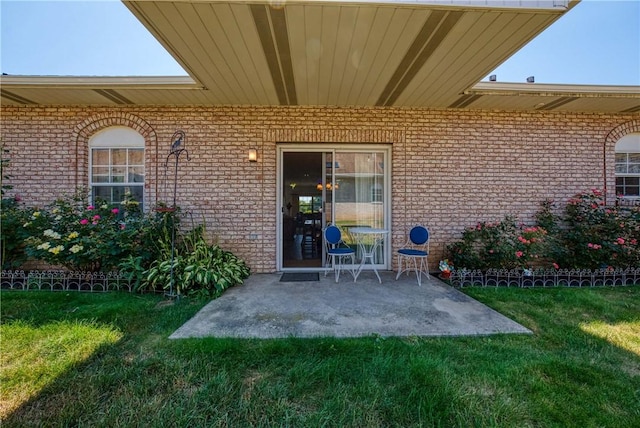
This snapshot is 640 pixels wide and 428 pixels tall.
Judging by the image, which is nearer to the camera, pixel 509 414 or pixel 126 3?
pixel 509 414

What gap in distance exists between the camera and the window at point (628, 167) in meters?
5.23

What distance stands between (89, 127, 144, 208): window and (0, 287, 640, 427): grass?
266cm

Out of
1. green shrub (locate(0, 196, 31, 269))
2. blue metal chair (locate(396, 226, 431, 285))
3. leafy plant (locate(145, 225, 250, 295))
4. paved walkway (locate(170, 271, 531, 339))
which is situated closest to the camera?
paved walkway (locate(170, 271, 531, 339))

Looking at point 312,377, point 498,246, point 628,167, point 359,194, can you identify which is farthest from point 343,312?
point 628,167

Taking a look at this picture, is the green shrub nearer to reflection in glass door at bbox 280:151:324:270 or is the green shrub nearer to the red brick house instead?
the red brick house

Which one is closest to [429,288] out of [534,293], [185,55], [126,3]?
[534,293]

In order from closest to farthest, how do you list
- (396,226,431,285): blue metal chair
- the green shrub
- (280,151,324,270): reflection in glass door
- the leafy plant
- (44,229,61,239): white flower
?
the leafy plant < (44,229,61,239): white flower < the green shrub < (396,226,431,285): blue metal chair < (280,151,324,270): reflection in glass door

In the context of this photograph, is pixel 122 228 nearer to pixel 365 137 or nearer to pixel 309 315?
pixel 309 315

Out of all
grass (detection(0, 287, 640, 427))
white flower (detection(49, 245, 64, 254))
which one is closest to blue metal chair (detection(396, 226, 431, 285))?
grass (detection(0, 287, 640, 427))

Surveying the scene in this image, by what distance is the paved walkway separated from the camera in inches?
105

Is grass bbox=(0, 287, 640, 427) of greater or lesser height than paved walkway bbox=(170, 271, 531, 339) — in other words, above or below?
below

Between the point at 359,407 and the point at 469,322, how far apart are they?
182 cm

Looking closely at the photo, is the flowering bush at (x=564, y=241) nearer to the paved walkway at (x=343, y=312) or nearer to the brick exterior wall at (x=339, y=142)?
the brick exterior wall at (x=339, y=142)

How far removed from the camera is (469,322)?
9.43 ft
